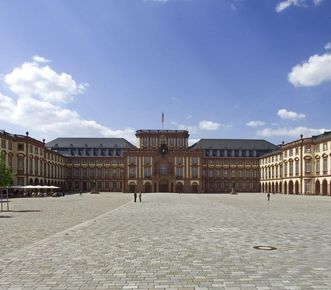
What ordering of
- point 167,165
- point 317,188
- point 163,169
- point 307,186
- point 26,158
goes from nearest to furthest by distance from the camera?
1. point 26,158
2. point 317,188
3. point 307,186
4. point 163,169
5. point 167,165

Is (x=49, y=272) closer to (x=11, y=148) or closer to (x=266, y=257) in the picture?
(x=266, y=257)

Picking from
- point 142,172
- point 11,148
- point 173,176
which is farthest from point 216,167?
point 11,148

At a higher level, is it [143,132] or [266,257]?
[143,132]

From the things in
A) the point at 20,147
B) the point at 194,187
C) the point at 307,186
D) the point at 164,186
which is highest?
the point at 20,147

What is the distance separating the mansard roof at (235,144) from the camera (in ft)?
431

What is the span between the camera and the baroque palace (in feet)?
340

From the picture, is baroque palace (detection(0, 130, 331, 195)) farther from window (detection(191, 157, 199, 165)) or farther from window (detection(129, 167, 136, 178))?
window (detection(191, 157, 199, 165))

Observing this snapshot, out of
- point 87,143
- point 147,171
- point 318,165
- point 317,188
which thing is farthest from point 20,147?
point 317,188

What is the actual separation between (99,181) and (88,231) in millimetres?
111960

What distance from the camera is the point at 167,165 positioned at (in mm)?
120125

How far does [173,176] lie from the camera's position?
393 ft

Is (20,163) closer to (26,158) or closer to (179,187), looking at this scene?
(26,158)

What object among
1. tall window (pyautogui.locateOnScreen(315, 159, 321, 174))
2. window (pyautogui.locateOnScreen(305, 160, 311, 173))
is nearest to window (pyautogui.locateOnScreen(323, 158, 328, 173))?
tall window (pyautogui.locateOnScreen(315, 159, 321, 174))

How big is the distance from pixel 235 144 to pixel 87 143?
48581 millimetres
